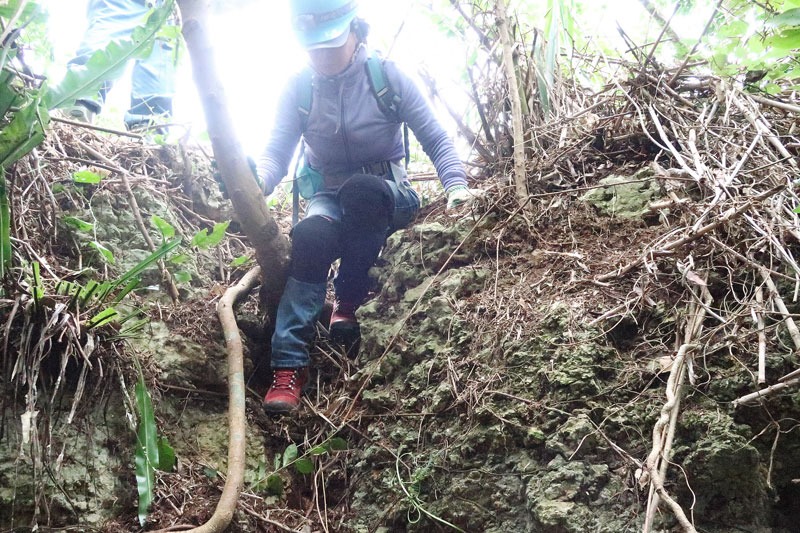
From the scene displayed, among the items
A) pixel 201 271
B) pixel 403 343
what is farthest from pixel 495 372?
pixel 201 271

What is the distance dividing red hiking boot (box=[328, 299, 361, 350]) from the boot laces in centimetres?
35

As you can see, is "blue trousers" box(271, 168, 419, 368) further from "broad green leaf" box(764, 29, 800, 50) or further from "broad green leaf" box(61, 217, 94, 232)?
"broad green leaf" box(764, 29, 800, 50)

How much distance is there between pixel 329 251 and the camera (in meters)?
2.49

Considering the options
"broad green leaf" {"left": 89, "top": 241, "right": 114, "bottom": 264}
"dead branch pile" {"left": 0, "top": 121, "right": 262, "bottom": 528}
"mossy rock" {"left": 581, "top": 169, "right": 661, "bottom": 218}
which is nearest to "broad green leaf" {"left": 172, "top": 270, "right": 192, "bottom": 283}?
"dead branch pile" {"left": 0, "top": 121, "right": 262, "bottom": 528}

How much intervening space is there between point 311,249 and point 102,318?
0.94 meters

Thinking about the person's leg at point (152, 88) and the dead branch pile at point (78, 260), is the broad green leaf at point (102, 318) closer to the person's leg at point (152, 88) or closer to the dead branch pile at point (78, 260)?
the dead branch pile at point (78, 260)

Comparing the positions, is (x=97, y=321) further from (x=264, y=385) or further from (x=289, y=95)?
(x=289, y=95)

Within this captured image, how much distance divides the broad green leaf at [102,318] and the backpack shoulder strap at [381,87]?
62.0 inches

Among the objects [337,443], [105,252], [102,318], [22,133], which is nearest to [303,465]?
[337,443]

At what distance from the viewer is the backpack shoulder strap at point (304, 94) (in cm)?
267

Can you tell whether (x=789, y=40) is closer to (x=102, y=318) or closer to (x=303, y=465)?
(x=303, y=465)

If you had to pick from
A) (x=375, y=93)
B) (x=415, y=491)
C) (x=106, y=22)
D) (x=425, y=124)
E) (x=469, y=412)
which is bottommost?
(x=415, y=491)

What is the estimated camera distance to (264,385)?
8.22 ft

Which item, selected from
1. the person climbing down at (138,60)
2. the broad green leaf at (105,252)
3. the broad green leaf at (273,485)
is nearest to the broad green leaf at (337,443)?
the broad green leaf at (273,485)
